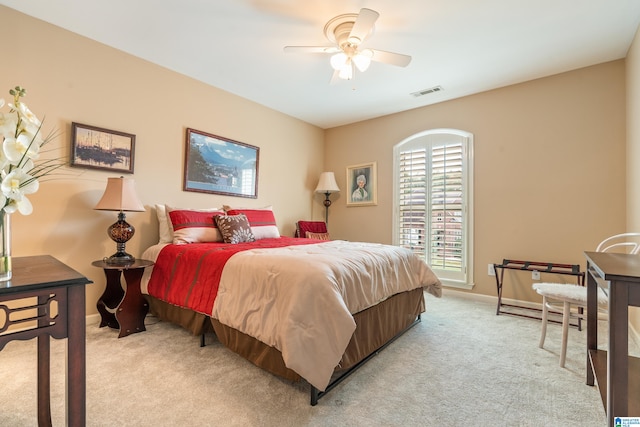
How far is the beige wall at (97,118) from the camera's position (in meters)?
2.32

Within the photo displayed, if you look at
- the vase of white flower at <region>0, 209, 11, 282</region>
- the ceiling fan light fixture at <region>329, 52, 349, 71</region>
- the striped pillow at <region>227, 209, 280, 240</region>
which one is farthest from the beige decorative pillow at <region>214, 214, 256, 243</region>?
the vase of white flower at <region>0, 209, 11, 282</region>

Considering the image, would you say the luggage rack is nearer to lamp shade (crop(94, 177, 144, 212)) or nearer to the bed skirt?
the bed skirt

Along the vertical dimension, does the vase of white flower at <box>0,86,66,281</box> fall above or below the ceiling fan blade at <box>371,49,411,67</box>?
below

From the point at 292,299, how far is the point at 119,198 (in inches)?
74.4

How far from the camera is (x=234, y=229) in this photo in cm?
292

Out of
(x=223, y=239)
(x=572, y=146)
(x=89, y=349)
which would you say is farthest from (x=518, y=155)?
(x=89, y=349)

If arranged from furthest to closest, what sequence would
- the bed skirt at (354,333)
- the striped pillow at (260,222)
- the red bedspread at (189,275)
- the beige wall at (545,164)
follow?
the striped pillow at (260,222)
the beige wall at (545,164)
the red bedspread at (189,275)
the bed skirt at (354,333)

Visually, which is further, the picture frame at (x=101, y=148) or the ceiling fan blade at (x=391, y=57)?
the picture frame at (x=101, y=148)

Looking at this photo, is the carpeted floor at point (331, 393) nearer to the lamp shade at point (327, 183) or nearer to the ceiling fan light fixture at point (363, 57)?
the ceiling fan light fixture at point (363, 57)

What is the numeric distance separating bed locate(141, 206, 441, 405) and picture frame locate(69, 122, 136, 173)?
69 cm

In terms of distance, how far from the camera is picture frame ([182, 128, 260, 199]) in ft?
10.9

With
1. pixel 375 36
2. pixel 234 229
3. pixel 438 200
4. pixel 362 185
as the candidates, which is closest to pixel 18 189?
pixel 234 229

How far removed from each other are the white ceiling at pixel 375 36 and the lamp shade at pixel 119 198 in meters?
1.29

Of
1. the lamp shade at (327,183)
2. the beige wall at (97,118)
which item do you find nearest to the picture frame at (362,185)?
the lamp shade at (327,183)
